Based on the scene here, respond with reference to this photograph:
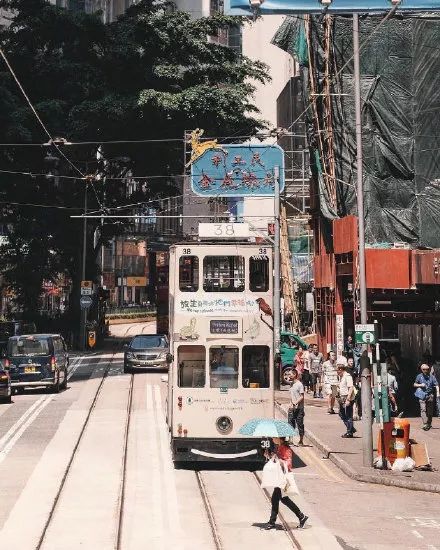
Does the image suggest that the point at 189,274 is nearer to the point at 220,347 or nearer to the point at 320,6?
the point at 220,347

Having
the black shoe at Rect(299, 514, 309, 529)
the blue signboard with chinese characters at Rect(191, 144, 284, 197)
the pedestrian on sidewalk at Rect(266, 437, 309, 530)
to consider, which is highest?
the blue signboard with chinese characters at Rect(191, 144, 284, 197)

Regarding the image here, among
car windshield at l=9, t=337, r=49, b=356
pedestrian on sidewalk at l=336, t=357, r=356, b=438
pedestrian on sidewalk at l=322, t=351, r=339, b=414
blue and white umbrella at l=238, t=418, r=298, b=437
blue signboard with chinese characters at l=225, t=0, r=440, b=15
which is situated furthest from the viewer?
car windshield at l=9, t=337, r=49, b=356

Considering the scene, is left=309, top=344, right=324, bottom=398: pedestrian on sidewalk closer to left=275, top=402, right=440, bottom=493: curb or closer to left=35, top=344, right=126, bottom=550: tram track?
left=35, top=344, right=126, bottom=550: tram track

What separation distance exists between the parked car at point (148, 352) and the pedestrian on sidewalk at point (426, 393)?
1585 centimetres

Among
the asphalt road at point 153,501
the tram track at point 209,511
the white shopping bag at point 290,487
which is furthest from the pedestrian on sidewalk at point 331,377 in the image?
the white shopping bag at point 290,487

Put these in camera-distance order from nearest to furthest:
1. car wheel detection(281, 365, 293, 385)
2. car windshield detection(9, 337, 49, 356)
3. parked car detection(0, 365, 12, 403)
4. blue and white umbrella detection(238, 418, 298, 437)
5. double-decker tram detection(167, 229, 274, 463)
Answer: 1. blue and white umbrella detection(238, 418, 298, 437)
2. double-decker tram detection(167, 229, 274, 463)
3. parked car detection(0, 365, 12, 403)
4. car windshield detection(9, 337, 49, 356)
5. car wheel detection(281, 365, 293, 385)

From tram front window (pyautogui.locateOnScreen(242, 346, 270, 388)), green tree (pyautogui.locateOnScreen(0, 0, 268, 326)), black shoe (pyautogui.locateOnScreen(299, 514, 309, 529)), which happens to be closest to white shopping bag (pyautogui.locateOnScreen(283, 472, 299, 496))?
black shoe (pyautogui.locateOnScreen(299, 514, 309, 529))

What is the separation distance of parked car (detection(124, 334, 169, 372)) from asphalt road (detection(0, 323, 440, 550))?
1385 cm

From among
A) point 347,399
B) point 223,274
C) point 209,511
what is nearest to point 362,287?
point 223,274

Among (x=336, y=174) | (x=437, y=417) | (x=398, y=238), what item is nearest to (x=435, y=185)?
(x=398, y=238)

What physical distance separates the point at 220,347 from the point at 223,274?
4.79 ft

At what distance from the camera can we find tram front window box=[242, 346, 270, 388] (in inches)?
826

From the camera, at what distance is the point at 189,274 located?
21.0 meters

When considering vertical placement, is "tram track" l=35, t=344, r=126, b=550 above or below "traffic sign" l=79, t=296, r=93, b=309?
below
